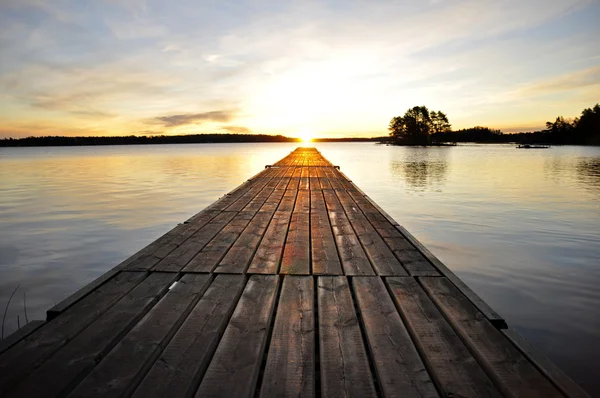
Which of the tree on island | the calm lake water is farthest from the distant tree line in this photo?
the calm lake water

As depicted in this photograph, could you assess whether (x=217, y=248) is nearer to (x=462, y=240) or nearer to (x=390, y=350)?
(x=390, y=350)

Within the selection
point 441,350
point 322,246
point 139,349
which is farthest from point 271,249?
point 441,350

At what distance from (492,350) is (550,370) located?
1.11ft

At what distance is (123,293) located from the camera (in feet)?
11.2

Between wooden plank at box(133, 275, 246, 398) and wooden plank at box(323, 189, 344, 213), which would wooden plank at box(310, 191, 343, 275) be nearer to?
wooden plank at box(323, 189, 344, 213)

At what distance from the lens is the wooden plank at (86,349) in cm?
210

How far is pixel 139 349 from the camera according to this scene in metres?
2.46

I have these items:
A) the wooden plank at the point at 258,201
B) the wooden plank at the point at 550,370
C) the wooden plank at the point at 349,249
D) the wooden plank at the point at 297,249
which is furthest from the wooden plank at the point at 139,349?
the wooden plank at the point at 258,201

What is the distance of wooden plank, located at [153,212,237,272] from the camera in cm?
417

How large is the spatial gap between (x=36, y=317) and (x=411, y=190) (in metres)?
17.2

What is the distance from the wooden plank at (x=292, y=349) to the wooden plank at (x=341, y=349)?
8 centimetres

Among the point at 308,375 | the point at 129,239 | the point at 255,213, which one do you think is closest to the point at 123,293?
the point at 308,375

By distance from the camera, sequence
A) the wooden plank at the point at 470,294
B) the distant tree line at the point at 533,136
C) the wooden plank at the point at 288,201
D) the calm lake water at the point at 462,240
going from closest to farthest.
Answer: the wooden plank at the point at 470,294 < the calm lake water at the point at 462,240 < the wooden plank at the point at 288,201 < the distant tree line at the point at 533,136

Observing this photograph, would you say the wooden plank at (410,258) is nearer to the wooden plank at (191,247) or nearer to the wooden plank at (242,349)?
the wooden plank at (242,349)
